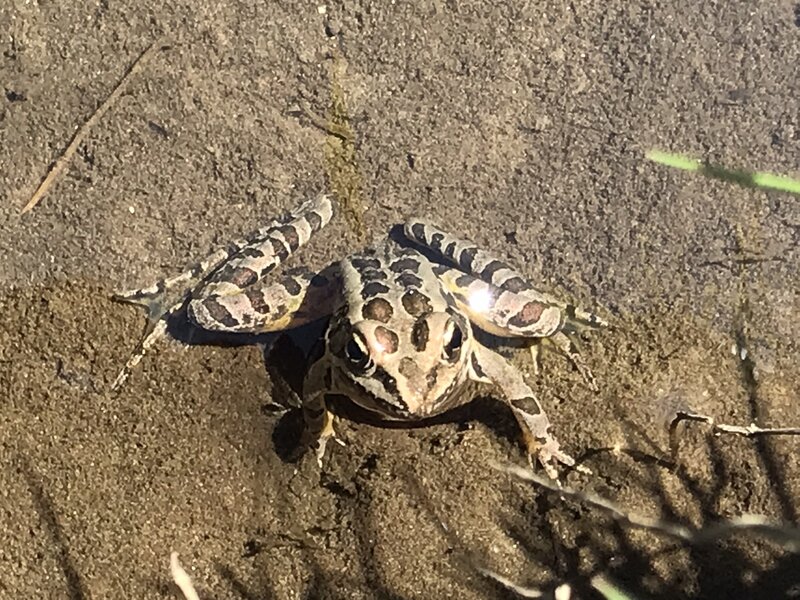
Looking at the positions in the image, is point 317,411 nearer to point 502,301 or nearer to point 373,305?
point 373,305

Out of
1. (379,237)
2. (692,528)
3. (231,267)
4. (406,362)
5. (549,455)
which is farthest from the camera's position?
(379,237)

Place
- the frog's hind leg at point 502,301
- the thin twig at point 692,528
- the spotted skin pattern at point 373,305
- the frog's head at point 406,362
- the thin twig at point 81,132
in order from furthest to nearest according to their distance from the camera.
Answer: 1. the thin twig at point 81,132
2. the frog's hind leg at point 502,301
3. the spotted skin pattern at point 373,305
4. the thin twig at point 692,528
5. the frog's head at point 406,362

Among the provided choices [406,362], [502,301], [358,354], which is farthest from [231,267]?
[502,301]

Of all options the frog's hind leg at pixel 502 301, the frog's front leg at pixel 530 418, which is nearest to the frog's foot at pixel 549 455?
the frog's front leg at pixel 530 418

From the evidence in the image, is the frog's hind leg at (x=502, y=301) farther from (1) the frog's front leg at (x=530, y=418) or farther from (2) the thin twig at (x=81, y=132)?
(2) the thin twig at (x=81, y=132)

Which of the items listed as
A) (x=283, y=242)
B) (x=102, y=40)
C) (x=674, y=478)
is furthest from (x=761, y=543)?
(x=102, y=40)

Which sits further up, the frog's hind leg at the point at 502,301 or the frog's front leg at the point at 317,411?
the frog's hind leg at the point at 502,301
